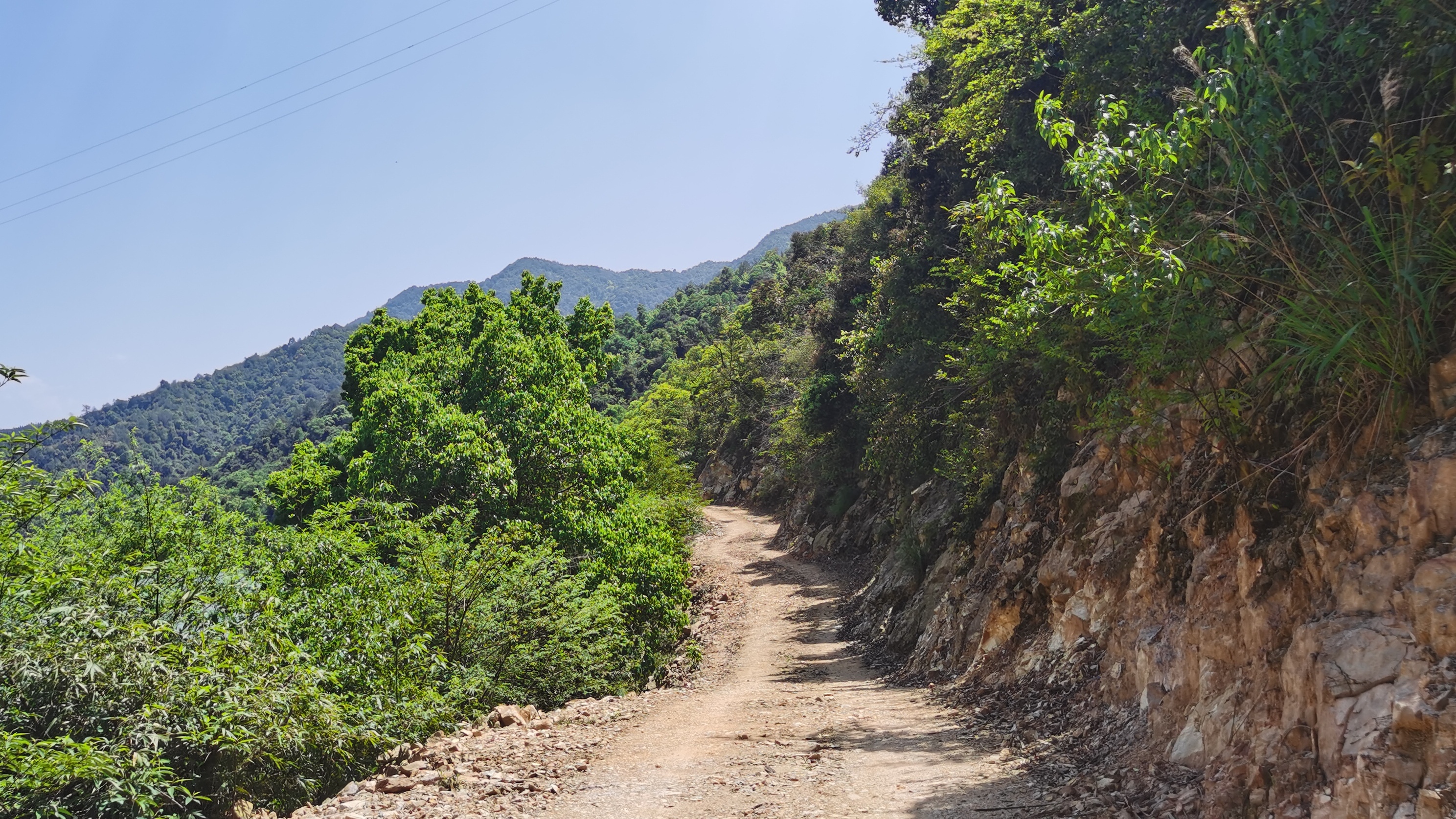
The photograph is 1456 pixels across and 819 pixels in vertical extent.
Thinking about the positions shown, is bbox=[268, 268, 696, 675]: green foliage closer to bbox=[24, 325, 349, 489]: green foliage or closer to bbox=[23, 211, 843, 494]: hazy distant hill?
bbox=[23, 211, 843, 494]: hazy distant hill

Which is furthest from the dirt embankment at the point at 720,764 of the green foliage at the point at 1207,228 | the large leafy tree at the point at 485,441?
the large leafy tree at the point at 485,441

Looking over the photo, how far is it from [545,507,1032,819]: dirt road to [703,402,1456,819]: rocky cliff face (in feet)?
3.19

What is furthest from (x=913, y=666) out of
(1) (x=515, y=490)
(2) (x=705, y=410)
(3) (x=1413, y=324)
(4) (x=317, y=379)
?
(4) (x=317, y=379)

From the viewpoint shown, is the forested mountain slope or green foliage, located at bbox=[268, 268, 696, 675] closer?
the forested mountain slope

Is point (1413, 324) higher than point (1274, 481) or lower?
higher

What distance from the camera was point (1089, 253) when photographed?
7238mm

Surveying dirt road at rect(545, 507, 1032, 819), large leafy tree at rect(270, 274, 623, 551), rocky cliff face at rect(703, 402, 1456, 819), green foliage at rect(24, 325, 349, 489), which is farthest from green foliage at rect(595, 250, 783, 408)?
rocky cliff face at rect(703, 402, 1456, 819)

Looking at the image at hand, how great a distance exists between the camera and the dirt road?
6422 millimetres

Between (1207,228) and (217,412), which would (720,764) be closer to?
(1207,228)

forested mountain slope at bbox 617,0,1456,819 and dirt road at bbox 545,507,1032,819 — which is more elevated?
forested mountain slope at bbox 617,0,1456,819

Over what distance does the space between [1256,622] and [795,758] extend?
12.5 feet

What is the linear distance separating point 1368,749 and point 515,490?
43.3 feet

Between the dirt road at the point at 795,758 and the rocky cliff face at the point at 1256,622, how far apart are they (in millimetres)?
971

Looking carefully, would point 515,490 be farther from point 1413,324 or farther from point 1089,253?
point 1413,324
